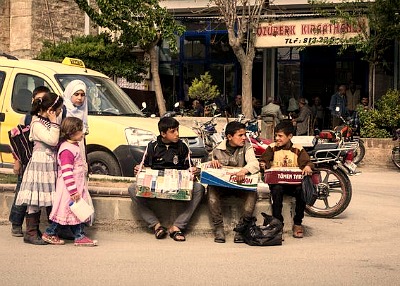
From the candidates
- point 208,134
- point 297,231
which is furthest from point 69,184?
point 208,134

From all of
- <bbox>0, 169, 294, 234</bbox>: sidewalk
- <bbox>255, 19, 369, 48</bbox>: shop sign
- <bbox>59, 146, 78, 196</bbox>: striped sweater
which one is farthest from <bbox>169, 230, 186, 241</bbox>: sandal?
<bbox>255, 19, 369, 48</bbox>: shop sign

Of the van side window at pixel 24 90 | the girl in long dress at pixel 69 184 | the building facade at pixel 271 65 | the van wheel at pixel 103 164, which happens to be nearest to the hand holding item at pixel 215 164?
the girl in long dress at pixel 69 184

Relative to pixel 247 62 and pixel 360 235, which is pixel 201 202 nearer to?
pixel 360 235

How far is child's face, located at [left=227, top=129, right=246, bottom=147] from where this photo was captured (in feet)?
29.5

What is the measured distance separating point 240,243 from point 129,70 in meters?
15.8

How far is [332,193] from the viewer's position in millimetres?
10734

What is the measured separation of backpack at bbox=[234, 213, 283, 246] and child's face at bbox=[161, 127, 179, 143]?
4.07ft

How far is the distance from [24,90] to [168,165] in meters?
4.00

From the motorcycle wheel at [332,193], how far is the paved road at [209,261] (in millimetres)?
630

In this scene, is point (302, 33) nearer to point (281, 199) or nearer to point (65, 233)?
point (281, 199)

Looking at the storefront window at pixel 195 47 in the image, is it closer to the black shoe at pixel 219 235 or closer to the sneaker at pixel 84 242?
the black shoe at pixel 219 235

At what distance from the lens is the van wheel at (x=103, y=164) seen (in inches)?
441

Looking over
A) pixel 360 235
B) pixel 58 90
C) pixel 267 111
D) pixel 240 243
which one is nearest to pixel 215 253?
pixel 240 243

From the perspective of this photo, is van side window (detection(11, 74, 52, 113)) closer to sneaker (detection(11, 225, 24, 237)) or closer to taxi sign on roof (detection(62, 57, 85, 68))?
taxi sign on roof (detection(62, 57, 85, 68))
